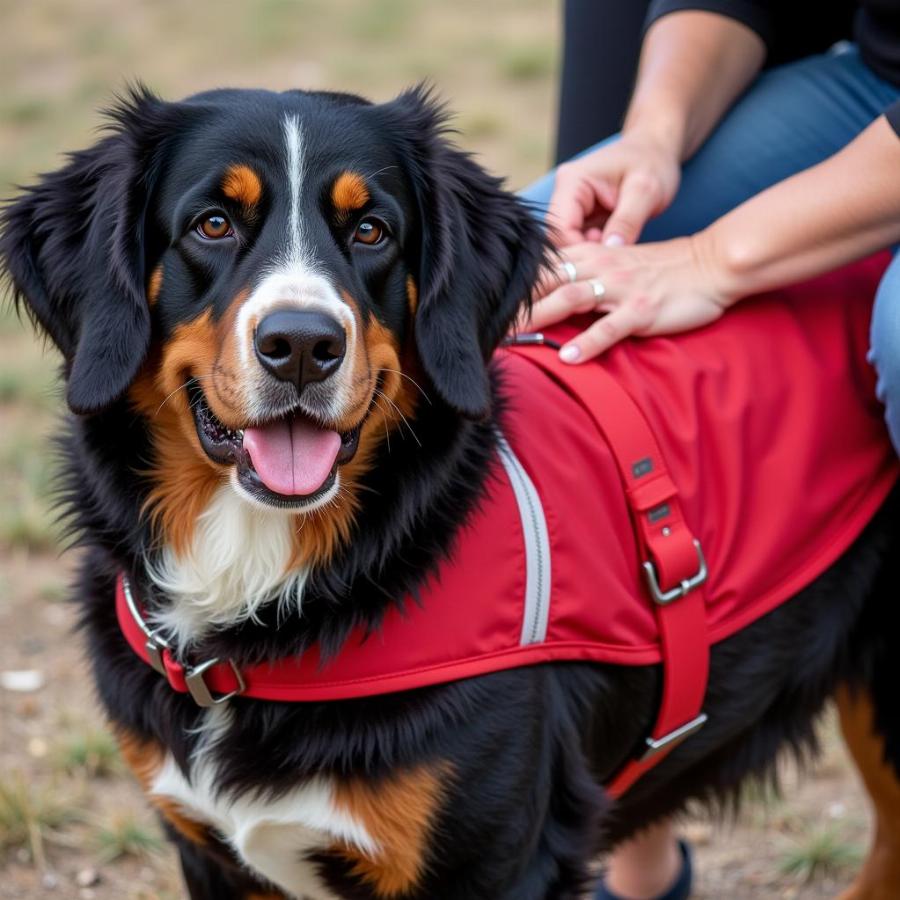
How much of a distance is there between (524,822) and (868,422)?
1.08 metres

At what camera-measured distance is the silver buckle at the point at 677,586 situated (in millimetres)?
2496

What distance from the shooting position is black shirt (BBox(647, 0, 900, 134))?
290 cm

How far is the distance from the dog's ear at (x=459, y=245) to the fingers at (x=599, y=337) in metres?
0.17

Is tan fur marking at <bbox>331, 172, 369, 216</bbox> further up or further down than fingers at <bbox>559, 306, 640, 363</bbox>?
further up

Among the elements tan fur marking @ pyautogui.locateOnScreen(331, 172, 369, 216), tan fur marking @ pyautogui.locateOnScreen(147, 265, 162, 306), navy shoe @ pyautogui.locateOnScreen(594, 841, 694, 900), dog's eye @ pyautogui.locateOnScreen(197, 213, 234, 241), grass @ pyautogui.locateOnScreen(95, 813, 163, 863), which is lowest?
navy shoe @ pyautogui.locateOnScreen(594, 841, 694, 900)

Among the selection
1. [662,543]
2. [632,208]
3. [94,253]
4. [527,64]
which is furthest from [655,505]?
[527,64]

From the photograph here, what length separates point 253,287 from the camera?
222cm

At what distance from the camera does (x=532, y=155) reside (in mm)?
7914

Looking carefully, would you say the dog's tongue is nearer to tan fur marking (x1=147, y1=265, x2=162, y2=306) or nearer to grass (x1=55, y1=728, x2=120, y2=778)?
tan fur marking (x1=147, y1=265, x2=162, y2=306)

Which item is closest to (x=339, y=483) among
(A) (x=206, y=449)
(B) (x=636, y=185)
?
(A) (x=206, y=449)

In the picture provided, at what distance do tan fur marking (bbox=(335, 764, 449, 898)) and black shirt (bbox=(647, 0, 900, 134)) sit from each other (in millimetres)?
1774

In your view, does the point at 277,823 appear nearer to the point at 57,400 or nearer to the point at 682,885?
the point at 682,885

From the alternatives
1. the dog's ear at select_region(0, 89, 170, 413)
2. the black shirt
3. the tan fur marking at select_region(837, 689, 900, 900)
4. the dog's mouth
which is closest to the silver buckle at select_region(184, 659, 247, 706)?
the dog's mouth

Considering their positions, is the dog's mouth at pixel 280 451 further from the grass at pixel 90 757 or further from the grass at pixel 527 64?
the grass at pixel 527 64
